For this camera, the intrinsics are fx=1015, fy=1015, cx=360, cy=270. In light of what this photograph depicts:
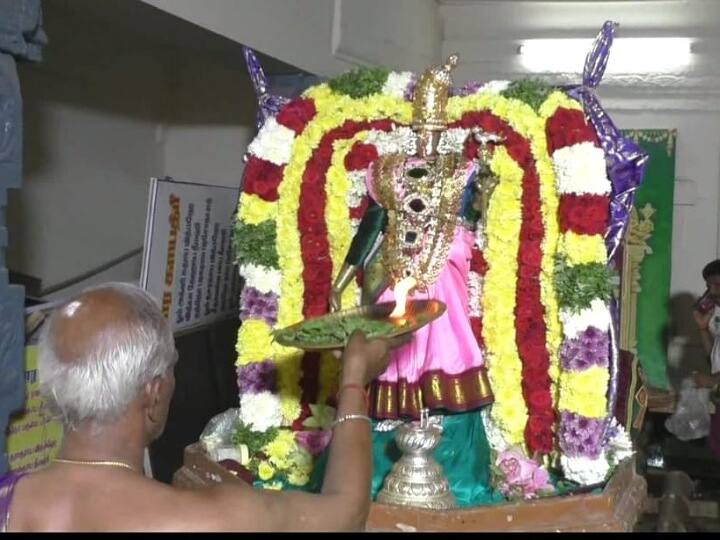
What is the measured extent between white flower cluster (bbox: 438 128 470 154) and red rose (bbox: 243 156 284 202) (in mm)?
668

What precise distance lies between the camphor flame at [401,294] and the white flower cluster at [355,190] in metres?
0.58

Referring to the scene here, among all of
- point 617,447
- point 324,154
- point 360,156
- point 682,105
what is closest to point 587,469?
point 617,447

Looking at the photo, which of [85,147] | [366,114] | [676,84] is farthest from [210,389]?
[676,84]

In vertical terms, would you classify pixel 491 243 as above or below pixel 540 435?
above

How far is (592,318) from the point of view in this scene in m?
3.41

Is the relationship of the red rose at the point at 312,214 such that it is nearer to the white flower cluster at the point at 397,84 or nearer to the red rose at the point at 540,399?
the white flower cluster at the point at 397,84

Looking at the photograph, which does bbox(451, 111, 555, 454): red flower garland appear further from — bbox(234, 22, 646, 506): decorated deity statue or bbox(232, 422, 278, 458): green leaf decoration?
bbox(232, 422, 278, 458): green leaf decoration

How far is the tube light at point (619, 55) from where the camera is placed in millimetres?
6844

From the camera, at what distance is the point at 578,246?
3434mm

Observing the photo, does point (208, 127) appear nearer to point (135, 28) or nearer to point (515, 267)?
point (135, 28)

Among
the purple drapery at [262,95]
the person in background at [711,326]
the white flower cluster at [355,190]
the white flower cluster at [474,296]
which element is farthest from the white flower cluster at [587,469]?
the person in background at [711,326]

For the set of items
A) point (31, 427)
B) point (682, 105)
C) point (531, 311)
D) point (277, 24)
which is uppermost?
point (682, 105)

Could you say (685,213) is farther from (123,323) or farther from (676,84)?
(123,323)

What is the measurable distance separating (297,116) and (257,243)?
0.52m
